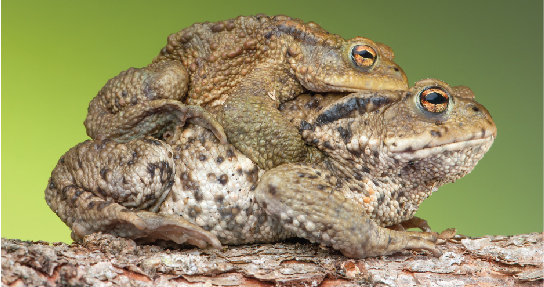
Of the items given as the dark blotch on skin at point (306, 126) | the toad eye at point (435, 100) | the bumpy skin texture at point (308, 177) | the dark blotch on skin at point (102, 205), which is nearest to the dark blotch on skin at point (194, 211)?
the bumpy skin texture at point (308, 177)

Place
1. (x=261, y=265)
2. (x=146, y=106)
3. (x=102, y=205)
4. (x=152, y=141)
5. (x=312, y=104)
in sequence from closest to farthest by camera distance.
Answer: (x=261, y=265) < (x=102, y=205) < (x=146, y=106) < (x=152, y=141) < (x=312, y=104)

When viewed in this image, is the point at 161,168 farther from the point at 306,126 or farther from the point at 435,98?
the point at 435,98

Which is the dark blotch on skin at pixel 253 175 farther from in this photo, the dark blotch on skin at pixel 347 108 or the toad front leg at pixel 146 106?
the dark blotch on skin at pixel 347 108

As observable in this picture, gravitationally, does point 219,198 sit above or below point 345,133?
below

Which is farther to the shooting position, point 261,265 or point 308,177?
point 308,177

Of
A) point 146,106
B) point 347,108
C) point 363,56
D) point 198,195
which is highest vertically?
point 363,56

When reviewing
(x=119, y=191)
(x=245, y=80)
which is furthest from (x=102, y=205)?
(x=245, y=80)

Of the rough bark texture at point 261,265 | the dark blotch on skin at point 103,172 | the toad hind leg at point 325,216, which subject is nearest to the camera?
the rough bark texture at point 261,265

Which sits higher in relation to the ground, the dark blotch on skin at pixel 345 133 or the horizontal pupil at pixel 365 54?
the horizontal pupil at pixel 365 54
